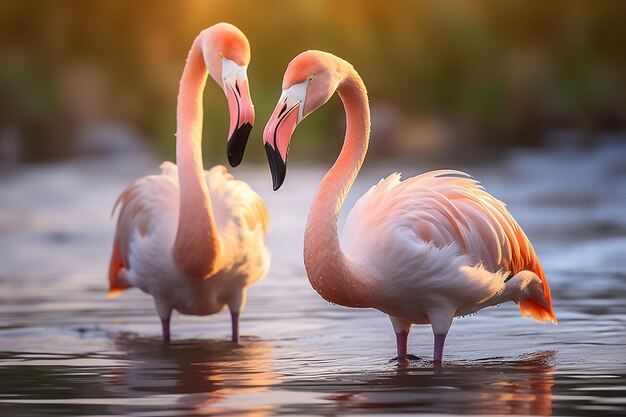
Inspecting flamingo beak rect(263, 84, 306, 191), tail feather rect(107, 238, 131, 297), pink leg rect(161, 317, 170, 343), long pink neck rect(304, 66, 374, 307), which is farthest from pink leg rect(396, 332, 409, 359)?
tail feather rect(107, 238, 131, 297)

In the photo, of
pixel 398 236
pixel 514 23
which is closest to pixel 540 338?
pixel 398 236

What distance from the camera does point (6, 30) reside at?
1375 inches

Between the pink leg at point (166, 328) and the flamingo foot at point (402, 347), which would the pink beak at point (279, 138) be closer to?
the flamingo foot at point (402, 347)

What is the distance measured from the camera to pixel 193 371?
235 inches

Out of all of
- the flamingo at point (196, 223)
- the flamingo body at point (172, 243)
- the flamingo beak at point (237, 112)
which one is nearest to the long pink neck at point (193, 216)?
the flamingo at point (196, 223)

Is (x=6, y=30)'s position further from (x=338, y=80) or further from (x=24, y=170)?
(x=338, y=80)

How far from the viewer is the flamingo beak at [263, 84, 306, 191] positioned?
532 centimetres

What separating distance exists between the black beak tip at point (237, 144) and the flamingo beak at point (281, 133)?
742mm

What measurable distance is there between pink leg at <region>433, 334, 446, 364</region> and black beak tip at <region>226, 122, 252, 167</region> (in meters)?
1.26

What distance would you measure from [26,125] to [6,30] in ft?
15.7

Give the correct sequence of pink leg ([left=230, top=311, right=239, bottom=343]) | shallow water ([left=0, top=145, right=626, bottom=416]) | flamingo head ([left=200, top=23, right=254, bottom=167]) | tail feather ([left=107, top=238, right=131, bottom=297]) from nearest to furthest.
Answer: shallow water ([left=0, top=145, right=626, bottom=416]), flamingo head ([left=200, top=23, right=254, bottom=167]), pink leg ([left=230, top=311, right=239, bottom=343]), tail feather ([left=107, top=238, right=131, bottom=297])

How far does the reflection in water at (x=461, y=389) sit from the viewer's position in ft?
15.7

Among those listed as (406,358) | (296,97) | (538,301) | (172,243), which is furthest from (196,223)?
(538,301)

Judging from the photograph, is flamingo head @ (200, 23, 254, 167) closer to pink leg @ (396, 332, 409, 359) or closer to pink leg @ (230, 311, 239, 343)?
pink leg @ (396, 332, 409, 359)
